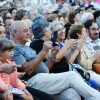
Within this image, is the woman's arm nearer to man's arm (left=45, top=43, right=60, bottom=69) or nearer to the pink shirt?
man's arm (left=45, top=43, right=60, bottom=69)

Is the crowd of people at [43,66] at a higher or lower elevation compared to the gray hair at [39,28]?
lower

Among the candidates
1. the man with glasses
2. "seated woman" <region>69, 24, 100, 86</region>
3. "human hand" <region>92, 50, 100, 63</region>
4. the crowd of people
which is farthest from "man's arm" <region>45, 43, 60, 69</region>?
the man with glasses

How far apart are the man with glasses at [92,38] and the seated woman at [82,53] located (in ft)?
0.95

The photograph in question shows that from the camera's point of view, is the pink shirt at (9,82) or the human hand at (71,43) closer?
the pink shirt at (9,82)

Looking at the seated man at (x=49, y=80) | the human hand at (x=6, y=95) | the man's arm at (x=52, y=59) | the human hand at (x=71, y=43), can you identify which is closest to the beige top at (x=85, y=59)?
the human hand at (x=71, y=43)

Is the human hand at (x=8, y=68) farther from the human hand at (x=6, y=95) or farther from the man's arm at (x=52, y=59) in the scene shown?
the man's arm at (x=52, y=59)

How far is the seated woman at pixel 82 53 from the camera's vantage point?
4.79 m

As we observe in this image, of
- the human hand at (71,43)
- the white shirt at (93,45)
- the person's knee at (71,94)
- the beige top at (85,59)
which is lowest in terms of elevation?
the person's knee at (71,94)

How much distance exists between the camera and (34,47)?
4.44 meters

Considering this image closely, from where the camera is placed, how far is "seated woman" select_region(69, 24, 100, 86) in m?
4.79

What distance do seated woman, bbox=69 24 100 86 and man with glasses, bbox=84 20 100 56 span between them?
11.4 inches

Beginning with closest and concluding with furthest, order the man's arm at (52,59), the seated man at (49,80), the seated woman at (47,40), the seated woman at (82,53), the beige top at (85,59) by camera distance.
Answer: the seated man at (49,80)
the man's arm at (52,59)
the seated woman at (47,40)
the seated woman at (82,53)
the beige top at (85,59)

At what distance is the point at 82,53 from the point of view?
503 centimetres

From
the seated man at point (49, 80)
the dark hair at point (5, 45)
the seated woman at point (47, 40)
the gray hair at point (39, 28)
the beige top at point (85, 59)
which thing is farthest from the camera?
the beige top at point (85, 59)
